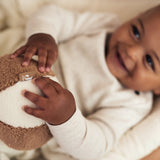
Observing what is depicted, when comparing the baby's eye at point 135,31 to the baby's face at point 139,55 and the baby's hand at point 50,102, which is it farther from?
the baby's hand at point 50,102

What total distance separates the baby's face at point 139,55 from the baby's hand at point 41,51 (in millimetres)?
244

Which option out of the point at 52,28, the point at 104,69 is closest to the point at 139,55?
the point at 104,69

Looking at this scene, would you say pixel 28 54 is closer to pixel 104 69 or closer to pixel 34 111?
pixel 34 111

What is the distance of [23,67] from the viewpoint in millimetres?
507

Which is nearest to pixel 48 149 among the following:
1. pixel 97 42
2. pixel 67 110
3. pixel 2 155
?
pixel 2 155

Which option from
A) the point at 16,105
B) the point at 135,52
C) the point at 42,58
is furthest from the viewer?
the point at 135,52

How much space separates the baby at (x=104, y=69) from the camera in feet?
2.30

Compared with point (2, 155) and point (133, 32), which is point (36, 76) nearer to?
point (2, 155)

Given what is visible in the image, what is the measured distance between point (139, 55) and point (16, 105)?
47 cm

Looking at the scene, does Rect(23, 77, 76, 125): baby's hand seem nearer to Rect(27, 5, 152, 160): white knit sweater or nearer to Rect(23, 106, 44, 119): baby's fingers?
Rect(23, 106, 44, 119): baby's fingers

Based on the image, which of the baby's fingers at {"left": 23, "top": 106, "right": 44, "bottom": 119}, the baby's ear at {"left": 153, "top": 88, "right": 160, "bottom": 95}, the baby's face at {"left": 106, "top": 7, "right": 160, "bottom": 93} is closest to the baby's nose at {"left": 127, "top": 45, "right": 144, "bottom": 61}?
the baby's face at {"left": 106, "top": 7, "right": 160, "bottom": 93}

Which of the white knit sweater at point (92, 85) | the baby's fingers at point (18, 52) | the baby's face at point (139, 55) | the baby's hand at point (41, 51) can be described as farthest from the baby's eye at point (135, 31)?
the baby's fingers at point (18, 52)

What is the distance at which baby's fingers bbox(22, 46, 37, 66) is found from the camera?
520mm

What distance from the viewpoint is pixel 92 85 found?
80 cm
